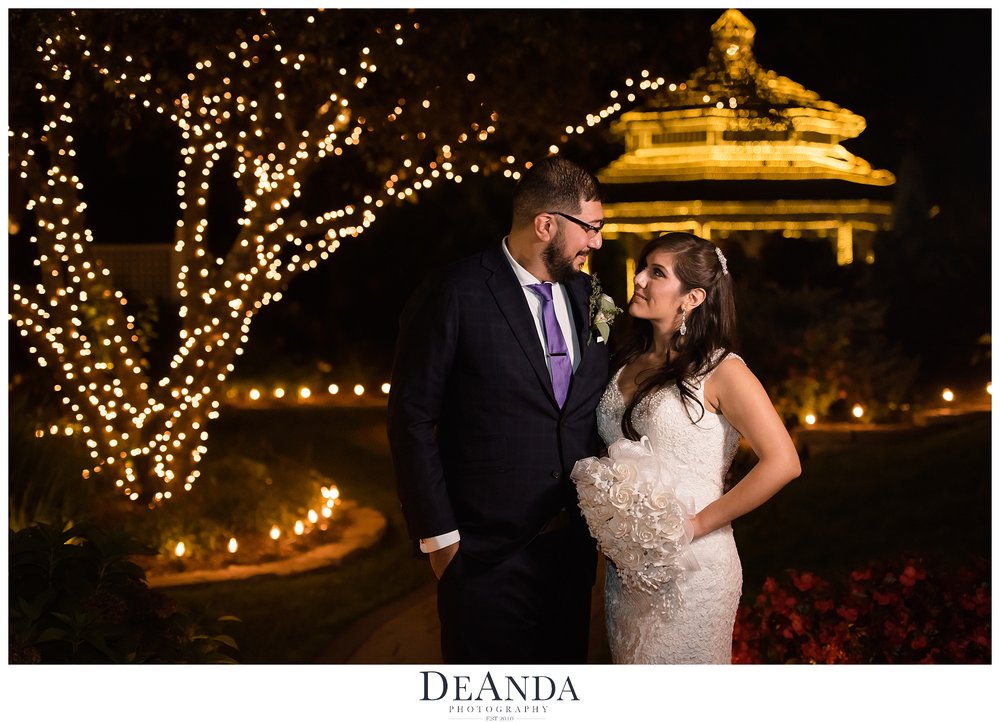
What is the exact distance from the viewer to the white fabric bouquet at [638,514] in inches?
149

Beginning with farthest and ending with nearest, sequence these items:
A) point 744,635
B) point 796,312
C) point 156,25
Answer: point 796,312 → point 156,25 → point 744,635

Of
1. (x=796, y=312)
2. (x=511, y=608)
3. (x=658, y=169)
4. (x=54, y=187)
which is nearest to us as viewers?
(x=511, y=608)

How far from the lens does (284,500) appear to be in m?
8.13

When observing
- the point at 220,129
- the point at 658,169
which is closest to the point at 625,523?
the point at 220,129

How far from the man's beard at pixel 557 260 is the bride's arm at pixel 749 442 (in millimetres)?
702

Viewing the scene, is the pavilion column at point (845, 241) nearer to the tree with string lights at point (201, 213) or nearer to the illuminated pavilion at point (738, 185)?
the illuminated pavilion at point (738, 185)

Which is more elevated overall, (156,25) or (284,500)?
(156,25)

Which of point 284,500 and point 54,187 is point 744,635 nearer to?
point 284,500

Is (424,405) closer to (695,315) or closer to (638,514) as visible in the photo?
(638,514)

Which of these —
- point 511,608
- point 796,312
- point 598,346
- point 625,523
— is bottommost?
point 796,312

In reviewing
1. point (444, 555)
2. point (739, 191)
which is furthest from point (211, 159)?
point (739, 191)

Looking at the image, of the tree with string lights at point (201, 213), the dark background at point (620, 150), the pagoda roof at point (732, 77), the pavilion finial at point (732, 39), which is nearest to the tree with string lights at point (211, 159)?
the tree with string lights at point (201, 213)

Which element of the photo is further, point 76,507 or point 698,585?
point 76,507

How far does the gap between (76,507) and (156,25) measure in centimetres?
309
